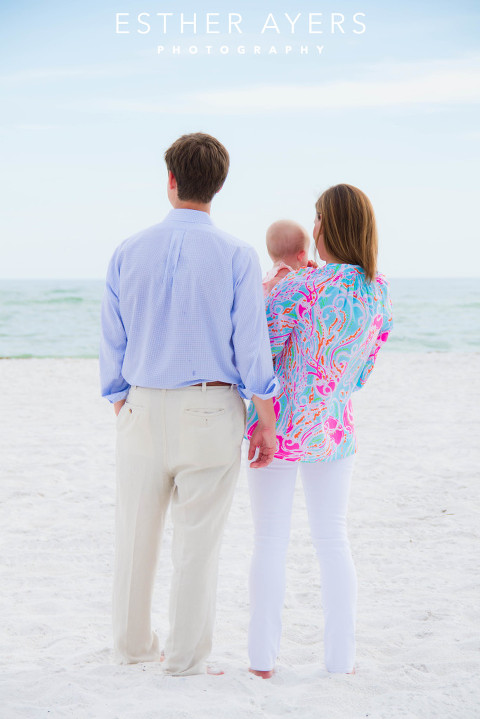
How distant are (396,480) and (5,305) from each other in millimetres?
26153

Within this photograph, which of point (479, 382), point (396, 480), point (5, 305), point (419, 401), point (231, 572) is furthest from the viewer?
point (5, 305)

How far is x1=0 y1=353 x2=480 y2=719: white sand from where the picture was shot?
7.16 ft

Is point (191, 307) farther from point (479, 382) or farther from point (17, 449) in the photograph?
point (479, 382)

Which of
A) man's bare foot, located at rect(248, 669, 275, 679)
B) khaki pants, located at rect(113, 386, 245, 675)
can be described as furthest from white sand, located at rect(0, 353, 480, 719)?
khaki pants, located at rect(113, 386, 245, 675)

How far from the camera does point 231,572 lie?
11.2 ft

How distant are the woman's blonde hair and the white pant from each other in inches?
24.1

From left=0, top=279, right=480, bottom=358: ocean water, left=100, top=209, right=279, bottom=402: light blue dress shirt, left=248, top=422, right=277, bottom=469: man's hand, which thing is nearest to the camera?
left=100, top=209, right=279, bottom=402: light blue dress shirt

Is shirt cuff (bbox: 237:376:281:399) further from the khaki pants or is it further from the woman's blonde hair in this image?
the woman's blonde hair

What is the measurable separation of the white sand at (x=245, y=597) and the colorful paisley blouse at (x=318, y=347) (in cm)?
73

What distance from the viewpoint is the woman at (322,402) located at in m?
2.17

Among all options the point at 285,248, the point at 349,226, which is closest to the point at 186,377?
the point at 285,248

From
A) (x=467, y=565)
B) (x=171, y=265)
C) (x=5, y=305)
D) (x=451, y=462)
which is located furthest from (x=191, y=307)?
(x=5, y=305)

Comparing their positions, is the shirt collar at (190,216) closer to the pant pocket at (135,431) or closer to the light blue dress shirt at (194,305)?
the light blue dress shirt at (194,305)

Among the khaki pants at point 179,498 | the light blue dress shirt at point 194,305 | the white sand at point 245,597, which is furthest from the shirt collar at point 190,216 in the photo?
the white sand at point 245,597
